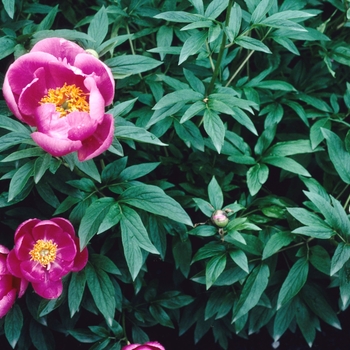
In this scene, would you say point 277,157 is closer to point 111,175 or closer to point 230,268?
point 230,268

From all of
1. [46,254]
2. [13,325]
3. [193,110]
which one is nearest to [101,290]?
[46,254]

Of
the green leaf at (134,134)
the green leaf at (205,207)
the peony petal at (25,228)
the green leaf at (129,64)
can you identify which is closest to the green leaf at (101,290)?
the peony petal at (25,228)

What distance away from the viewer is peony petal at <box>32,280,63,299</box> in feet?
4.25

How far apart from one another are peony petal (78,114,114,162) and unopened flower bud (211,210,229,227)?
45 cm

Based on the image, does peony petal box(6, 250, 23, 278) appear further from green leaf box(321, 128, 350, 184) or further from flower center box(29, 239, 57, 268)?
green leaf box(321, 128, 350, 184)

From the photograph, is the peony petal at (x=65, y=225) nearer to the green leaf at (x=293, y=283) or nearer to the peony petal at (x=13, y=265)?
Answer: the peony petal at (x=13, y=265)

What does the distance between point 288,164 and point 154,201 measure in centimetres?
47

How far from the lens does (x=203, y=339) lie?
6.87 ft

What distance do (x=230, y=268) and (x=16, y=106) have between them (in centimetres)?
82

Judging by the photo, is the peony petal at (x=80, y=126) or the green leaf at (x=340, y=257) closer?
the peony petal at (x=80, y=126)

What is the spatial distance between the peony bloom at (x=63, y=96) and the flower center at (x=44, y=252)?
1.03ft

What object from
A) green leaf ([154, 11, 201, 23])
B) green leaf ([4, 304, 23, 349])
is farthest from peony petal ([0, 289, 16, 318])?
green leaf ([154, 11, 201, 23])

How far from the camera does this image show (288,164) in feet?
5.04

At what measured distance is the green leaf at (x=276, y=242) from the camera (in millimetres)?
1470
